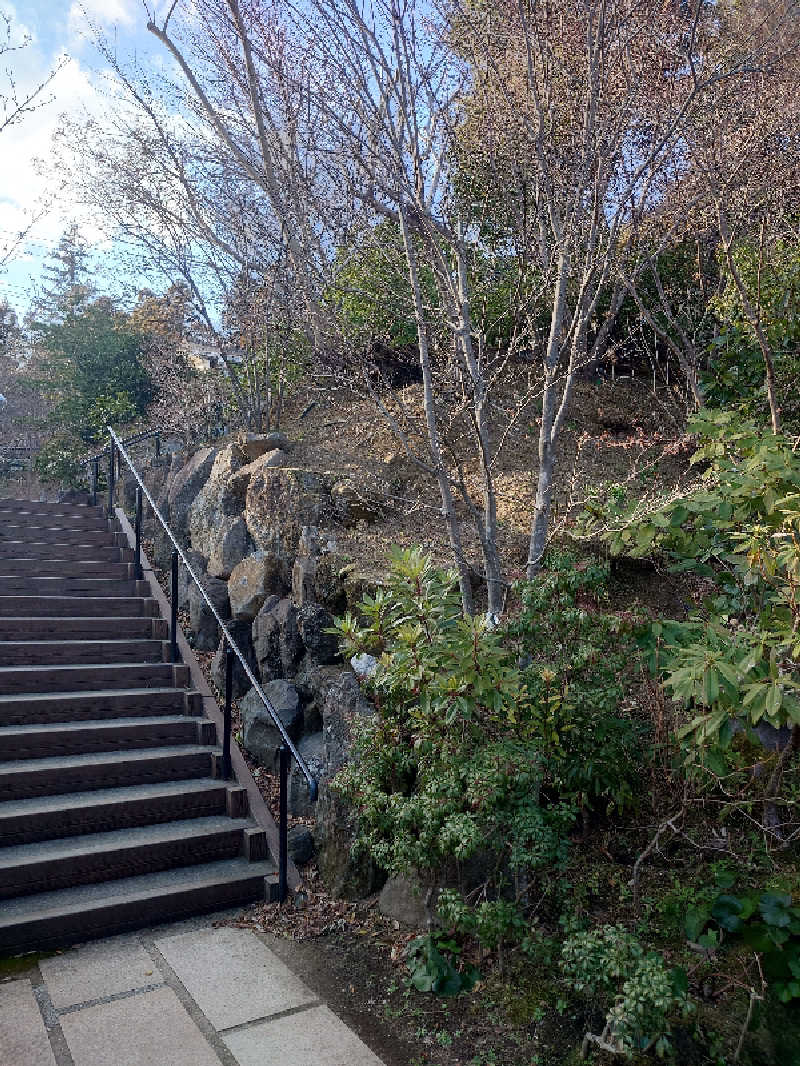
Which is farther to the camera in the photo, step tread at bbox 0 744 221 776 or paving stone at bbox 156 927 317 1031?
step tread at bbox 0 744 221 776

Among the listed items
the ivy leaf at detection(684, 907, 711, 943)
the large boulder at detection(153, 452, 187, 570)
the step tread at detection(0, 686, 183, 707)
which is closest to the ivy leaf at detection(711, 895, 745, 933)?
the ivy leaf at detection(684, 907, 711, 943)

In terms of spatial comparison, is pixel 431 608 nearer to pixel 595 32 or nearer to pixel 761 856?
pixel 761 856

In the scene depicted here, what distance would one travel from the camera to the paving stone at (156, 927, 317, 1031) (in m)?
3.45

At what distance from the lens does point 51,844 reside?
446 centimetres

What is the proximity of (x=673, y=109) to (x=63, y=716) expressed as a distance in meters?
5.67

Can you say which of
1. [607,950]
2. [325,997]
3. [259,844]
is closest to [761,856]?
[607,950]

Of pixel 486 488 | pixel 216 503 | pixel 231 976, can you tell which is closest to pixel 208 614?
pixel 216 503

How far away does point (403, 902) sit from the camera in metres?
4.12

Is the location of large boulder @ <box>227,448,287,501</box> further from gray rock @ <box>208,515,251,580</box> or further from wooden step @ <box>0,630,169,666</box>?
wooden step @ <box>0,630,169,666</box>

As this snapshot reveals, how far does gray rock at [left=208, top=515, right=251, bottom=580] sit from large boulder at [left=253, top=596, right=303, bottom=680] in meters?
0.94

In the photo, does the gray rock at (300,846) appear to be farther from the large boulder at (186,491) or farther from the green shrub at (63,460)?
the green shrub at (63,460)

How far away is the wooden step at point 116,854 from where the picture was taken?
4160mm

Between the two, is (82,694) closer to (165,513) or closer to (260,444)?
(260,444)

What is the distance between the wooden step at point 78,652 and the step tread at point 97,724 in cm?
71
